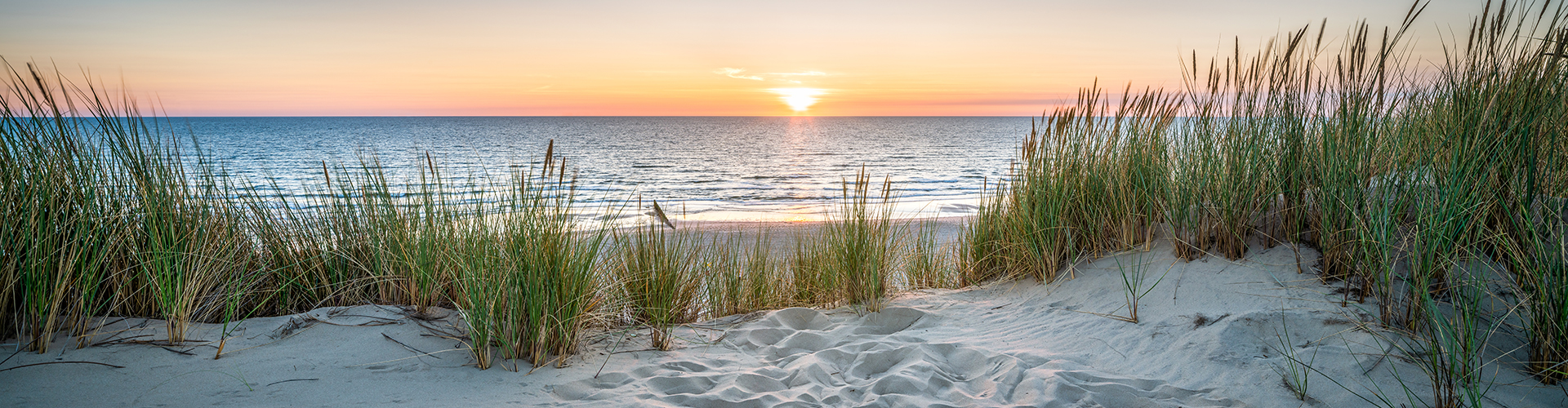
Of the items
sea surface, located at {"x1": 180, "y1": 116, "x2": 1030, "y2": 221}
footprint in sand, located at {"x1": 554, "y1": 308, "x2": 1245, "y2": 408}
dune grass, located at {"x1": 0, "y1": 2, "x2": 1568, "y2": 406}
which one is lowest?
sea surface, located at {"x1": 180, "y1": 116, "x2": 1030, "y2": 221}

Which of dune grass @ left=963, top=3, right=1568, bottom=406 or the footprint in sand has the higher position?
dune grass @ left=963, top=3, right=1568, bottom=406

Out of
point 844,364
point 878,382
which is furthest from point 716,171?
point 878,382

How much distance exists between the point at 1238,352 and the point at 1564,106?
4.73 ft

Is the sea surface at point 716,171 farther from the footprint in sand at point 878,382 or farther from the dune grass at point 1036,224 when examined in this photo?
the footprint in sand at point 878,382

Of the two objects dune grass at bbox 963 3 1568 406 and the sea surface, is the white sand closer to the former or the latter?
dune grass at bbox 963 3 1568 406

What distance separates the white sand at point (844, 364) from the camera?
215 centimetres

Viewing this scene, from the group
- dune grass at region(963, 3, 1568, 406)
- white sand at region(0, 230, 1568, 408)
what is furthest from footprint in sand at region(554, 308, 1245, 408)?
dune grass at region(963, 3, 1568, 406)

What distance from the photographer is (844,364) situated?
2.83 meters

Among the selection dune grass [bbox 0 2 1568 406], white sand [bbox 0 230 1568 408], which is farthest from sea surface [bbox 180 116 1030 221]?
white sand [bbox 0 230 1568 408]

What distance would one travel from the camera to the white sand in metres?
2.15

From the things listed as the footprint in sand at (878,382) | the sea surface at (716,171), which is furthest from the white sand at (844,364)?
the sea surface at (716,171)

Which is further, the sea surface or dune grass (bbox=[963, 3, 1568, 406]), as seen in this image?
the sea surface

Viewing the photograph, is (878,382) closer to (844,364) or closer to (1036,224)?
(844,364)

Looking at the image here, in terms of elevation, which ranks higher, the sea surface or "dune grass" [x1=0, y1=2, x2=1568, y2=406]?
"dune grass" [x1=0, y1=2, x2=1568, y2=406]
